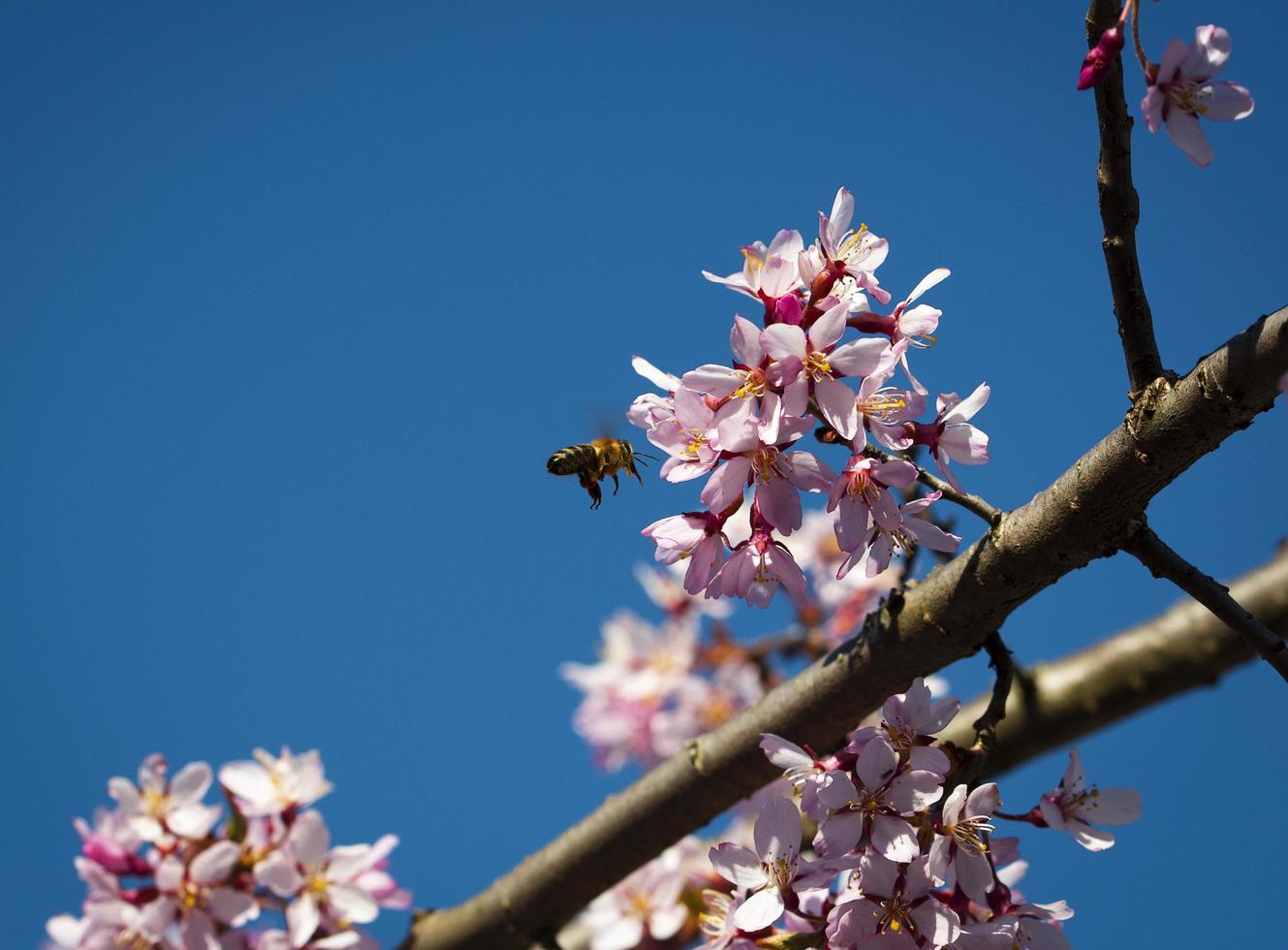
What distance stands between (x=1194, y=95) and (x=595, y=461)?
157cm

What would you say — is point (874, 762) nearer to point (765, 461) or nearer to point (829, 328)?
point (765, 461)

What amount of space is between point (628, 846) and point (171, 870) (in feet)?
3.98

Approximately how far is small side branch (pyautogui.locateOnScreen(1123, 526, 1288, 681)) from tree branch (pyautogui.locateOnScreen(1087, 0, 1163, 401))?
30 cm

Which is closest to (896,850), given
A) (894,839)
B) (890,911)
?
(894,839)

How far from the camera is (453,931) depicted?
322 centimetres

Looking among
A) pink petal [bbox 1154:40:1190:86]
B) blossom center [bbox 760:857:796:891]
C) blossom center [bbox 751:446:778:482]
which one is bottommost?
blossom center [bbox 760:857:796:891]

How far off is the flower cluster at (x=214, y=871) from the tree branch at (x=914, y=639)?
38 centimetres

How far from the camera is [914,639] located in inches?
89.9

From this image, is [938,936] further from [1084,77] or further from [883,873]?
[1084,77]

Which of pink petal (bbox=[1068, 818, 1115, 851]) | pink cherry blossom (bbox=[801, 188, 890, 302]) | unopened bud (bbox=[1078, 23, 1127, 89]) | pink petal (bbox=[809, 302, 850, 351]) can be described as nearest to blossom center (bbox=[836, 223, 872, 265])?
pink cherry blossom (bbox=[801, 188, 890, 302])

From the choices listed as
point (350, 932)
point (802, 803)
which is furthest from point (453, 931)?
point (802, 803)

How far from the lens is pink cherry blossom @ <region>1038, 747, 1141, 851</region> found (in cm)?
223

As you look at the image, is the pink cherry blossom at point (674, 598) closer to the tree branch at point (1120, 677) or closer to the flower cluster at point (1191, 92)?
the tree branch at point (1120, 677)

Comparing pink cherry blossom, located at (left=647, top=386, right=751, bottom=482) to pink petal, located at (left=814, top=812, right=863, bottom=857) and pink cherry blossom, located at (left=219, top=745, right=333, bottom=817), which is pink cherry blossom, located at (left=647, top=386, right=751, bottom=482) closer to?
pink petal, located at (left=814, top=812, right=863, bottom=857)
